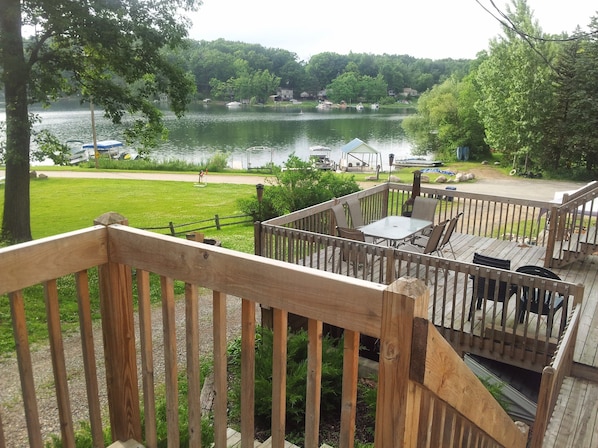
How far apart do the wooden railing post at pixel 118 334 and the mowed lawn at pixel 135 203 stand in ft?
34.1

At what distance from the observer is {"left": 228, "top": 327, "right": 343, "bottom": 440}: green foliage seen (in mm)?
4602

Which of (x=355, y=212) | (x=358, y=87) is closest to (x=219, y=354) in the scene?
(x=355, y=212)

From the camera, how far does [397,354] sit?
4.00ft

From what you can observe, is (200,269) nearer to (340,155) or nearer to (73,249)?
(73,249)

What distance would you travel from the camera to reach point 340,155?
42.9 metres

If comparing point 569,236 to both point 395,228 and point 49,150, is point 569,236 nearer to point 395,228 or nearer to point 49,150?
point 395,228

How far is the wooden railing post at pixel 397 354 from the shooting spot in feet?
3.91

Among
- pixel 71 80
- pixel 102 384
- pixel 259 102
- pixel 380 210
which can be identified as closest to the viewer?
pixel 102 384

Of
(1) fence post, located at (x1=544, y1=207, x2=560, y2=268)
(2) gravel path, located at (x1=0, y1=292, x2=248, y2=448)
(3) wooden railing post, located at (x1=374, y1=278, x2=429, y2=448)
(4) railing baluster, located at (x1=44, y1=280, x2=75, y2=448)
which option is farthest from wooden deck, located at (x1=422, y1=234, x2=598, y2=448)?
(2) gravel path, located at (x1=0, y1=292, x2=248, y2=448)

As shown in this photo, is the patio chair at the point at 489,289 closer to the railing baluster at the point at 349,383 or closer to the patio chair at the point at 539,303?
the patio chair at the point at 539,303

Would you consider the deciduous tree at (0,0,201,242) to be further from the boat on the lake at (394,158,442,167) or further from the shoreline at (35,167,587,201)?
the boat on the lake at (394,158,442,167)

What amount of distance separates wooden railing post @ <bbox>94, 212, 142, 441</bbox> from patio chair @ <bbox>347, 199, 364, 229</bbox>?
6.98 metres

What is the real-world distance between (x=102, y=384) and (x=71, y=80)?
767 cm

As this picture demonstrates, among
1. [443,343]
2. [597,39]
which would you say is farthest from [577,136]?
[443,343]
